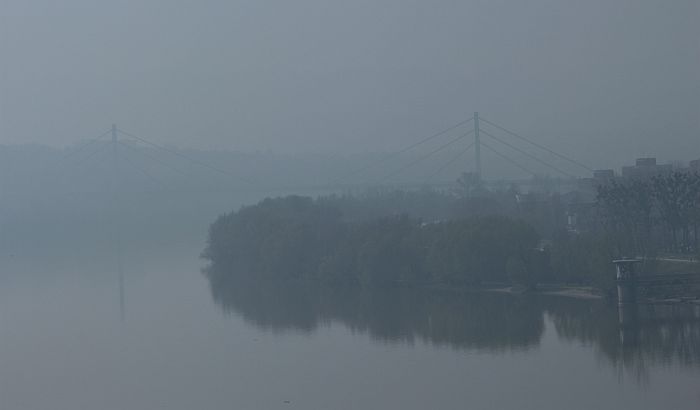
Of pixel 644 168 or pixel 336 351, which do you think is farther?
pixel 644 168

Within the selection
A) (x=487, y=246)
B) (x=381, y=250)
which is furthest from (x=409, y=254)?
(x=487, y=246)

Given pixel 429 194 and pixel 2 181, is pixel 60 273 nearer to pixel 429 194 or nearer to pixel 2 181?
pixel 429 194

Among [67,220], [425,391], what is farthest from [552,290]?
[67,220]

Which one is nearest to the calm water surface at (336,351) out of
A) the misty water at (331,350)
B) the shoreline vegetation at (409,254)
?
the misty water at (331,350)

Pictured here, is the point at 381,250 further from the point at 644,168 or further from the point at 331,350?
the point at 644,168

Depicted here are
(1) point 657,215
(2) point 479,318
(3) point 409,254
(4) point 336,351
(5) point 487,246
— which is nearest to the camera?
(4) point 336,351

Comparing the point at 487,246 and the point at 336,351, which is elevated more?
the point at 487,246
